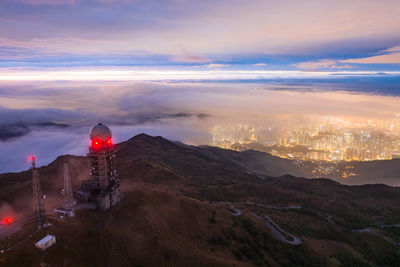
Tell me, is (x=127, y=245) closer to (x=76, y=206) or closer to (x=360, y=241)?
(x=76, y=206)

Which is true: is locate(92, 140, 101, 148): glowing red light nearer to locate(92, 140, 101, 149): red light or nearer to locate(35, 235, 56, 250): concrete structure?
locate(92, 140, 101, 149): red light

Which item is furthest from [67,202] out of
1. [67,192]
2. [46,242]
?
[46,242]

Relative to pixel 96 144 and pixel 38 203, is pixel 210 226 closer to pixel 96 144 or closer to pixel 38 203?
pixel 96 144

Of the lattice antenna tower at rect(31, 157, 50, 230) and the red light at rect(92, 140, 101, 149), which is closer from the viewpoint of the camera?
the lattice antenna tower at rect(31, 157, 50, 230)

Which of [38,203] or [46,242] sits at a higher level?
[38,203]

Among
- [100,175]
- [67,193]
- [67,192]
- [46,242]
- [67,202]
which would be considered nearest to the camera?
[46,242]

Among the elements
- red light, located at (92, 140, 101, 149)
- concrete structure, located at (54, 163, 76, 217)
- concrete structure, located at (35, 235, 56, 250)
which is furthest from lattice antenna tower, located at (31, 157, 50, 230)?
red light, located at (92, 140, 101, 149)

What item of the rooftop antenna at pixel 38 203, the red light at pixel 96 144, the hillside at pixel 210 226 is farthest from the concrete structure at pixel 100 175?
the rooftop antenna at pixel 38 203
